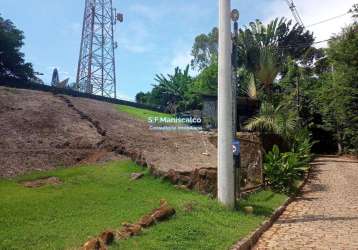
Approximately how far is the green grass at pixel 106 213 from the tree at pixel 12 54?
20121 mm

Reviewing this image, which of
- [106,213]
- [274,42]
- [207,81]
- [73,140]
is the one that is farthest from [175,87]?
[106,213]

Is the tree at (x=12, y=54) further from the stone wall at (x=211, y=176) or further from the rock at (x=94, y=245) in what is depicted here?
the rock at (x=94, y=245)

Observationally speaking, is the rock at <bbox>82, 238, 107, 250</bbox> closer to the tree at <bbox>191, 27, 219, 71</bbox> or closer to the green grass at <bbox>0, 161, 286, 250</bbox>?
the green grass at <bbox>0, 161, 286, 250</bbox>

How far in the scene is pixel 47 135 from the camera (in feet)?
46.4

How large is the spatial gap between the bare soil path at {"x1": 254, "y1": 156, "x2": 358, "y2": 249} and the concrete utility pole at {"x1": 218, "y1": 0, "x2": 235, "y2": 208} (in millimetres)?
1237

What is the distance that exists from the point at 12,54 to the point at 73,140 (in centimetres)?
1728

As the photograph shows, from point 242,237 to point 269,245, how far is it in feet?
1.86

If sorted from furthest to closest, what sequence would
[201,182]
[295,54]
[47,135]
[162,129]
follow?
[295,54] → [162,129] → [47,135] → [201,182]

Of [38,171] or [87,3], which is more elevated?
[87,3]

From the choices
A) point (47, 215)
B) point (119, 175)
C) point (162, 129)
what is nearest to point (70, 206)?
point (47, 215)

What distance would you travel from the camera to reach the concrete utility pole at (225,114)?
29.7 feet

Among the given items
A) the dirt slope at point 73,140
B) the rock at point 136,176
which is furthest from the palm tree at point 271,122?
the rock at point 136,176

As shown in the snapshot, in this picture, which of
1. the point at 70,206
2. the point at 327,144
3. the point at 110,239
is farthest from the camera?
the point at 327,144

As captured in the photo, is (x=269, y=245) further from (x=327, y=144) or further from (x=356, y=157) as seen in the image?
(x=327, y=144)
